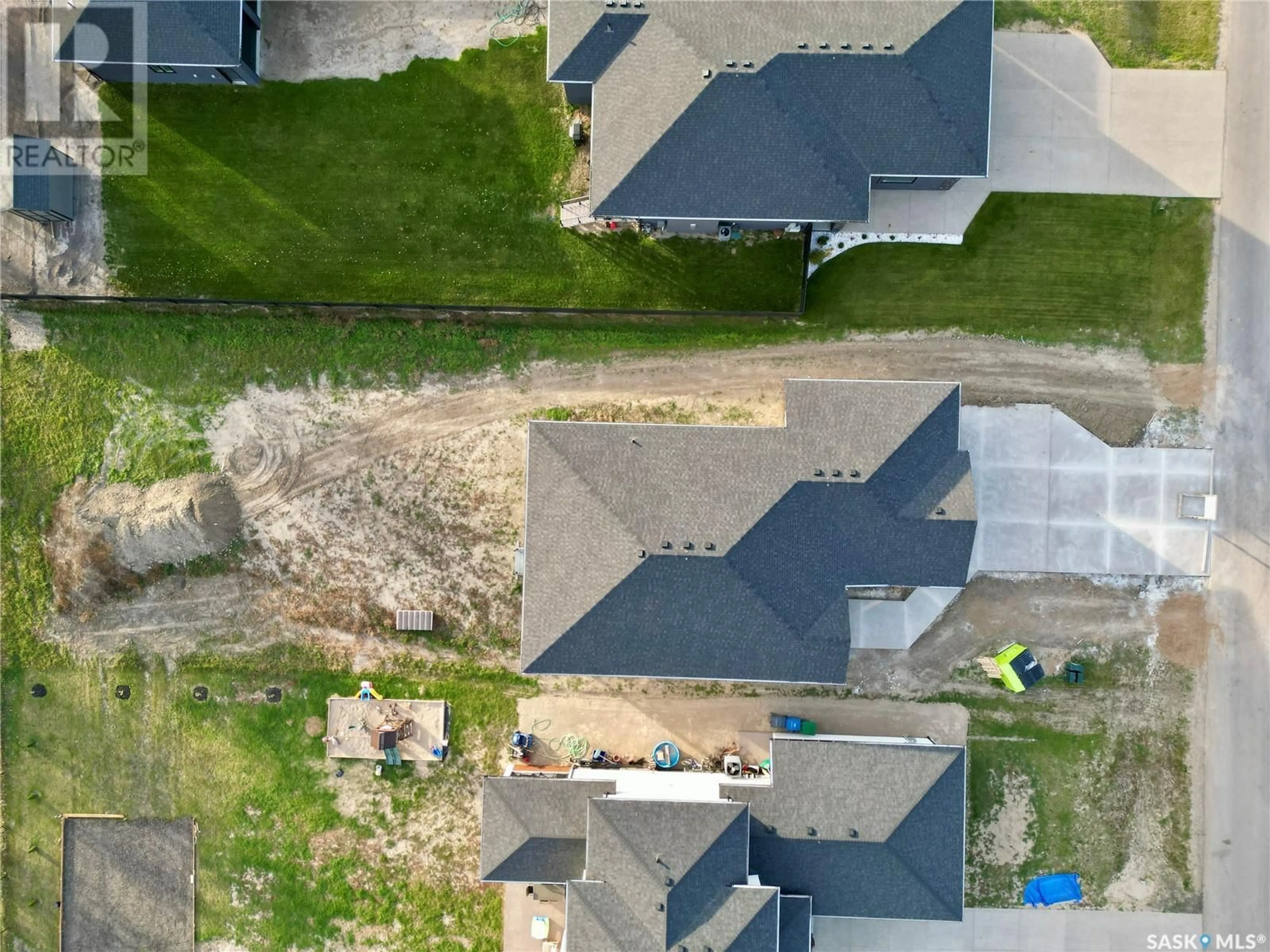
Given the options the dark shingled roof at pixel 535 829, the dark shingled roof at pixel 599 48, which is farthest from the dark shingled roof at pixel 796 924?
the dark shingled roof at pixel 599 48

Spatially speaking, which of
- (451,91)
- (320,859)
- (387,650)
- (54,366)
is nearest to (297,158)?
(451,91)

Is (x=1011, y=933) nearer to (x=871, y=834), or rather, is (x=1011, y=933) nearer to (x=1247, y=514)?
(x=871, y=834)

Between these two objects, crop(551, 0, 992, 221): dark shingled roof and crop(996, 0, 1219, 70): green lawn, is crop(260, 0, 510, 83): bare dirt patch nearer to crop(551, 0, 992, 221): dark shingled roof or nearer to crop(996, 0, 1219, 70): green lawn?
crop(551, 0, 992, 221): dark shingled roof

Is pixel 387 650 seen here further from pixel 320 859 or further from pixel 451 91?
pixel 451 91

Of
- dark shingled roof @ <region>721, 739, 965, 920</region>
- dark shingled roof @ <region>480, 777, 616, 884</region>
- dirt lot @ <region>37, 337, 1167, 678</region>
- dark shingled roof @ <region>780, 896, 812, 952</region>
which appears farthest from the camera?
dirt lot @ <region>37, 337, 1167, 678</region>

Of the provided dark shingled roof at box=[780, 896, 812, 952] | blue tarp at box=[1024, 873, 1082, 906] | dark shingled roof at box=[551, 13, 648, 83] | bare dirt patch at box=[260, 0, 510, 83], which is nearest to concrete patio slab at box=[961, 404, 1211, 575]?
blue tarp at box=[1024, 873, 1082, 906]

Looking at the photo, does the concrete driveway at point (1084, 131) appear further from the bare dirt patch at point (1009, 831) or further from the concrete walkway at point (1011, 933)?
the concrete walkway at point (1011, 933)

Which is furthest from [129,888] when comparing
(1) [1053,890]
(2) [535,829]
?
(1) [1053,890]
